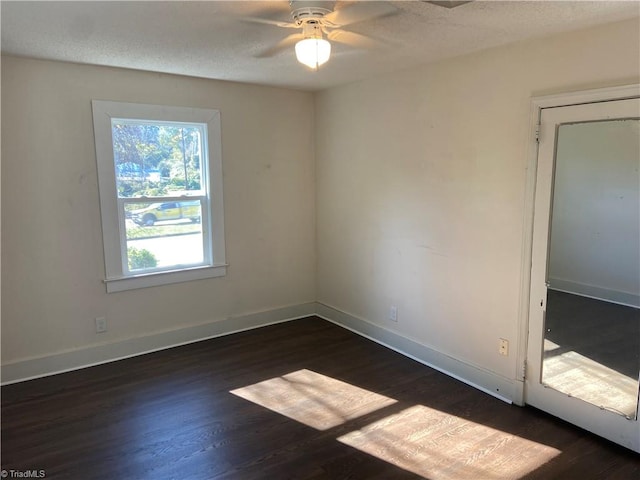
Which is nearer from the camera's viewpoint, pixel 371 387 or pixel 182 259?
pixel 371 387

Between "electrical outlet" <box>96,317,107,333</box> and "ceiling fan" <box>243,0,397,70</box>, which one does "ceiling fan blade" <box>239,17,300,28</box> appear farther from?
"electrical outlet" <box>96,317,107,333</box>

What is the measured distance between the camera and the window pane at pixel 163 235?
3682 mm

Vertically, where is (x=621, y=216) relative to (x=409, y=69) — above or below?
below

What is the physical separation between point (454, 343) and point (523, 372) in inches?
21.8

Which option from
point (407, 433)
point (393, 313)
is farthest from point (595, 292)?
point (393, 313)

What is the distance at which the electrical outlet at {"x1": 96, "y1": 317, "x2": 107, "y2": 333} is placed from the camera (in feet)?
11.7

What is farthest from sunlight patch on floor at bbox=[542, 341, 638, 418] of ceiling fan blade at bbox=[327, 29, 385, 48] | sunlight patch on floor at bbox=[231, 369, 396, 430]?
ceiling fan blade at bbox=[327, 29, 385, 48]

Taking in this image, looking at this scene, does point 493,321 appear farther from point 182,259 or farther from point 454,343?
point 182,259

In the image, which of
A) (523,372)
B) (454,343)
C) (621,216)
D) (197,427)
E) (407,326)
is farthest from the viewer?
(407,326)

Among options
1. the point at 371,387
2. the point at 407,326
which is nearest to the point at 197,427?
the point at 371,387

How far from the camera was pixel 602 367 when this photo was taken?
263 cm

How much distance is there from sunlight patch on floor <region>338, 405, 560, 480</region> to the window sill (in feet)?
6.72

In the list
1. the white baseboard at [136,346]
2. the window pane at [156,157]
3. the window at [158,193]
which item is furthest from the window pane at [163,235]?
the white baseboard at [136,346]

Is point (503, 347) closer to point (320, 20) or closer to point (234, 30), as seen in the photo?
point (320, 20)
